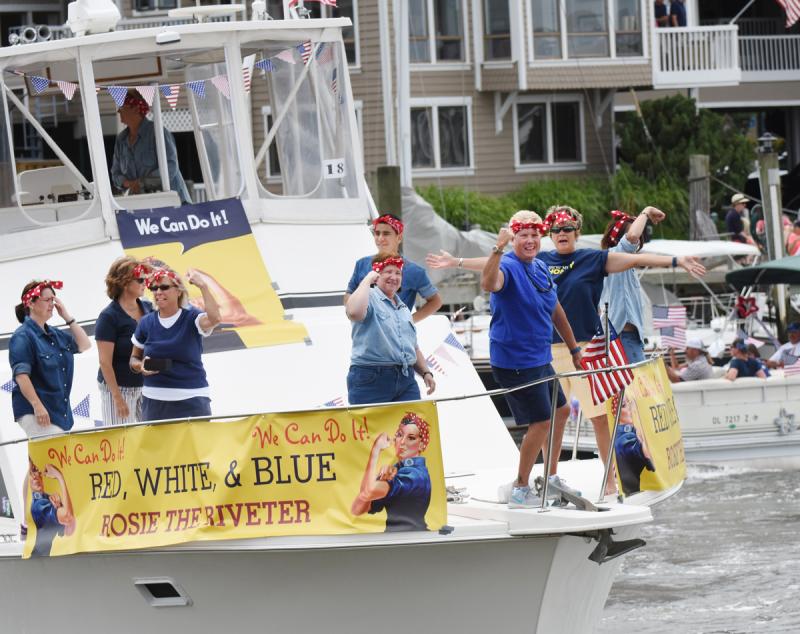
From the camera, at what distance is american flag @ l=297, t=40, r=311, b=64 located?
40.6ft

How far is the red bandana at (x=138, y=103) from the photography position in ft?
41.0

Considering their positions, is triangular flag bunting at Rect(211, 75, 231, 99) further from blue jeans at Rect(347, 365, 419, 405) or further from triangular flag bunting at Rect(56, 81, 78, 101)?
blue jeans at Rect(347, 365, 419, 405)

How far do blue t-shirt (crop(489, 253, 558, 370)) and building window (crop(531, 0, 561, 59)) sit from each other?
2840 cm

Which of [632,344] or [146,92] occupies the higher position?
[146,92]

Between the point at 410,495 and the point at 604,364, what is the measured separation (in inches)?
80.8

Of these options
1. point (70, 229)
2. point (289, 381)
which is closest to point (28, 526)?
point (289, 381)

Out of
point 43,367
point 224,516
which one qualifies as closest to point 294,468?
point 224,516

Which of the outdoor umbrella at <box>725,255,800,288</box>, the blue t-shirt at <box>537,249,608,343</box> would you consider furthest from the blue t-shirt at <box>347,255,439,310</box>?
the outdoor umbrella at <box>725,255,800,288</box>

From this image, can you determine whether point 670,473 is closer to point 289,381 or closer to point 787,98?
point 289,381

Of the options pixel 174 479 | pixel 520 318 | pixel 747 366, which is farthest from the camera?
pixel 747 366

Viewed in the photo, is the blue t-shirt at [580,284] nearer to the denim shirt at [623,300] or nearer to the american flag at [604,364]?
the american flag at [604,364]

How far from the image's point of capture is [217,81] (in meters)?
12.2

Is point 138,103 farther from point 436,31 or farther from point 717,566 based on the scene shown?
point 436,31

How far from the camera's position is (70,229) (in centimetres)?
1161
